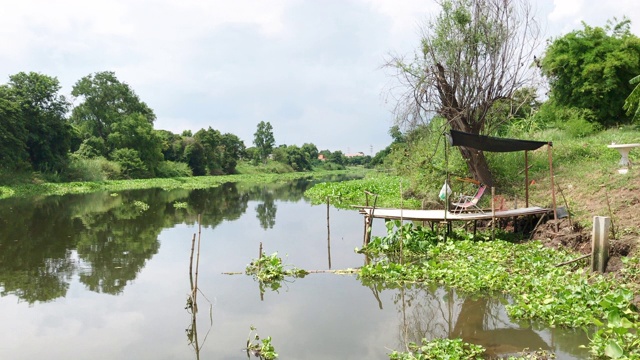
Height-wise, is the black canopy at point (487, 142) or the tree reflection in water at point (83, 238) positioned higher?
the black canopy at point (487, 142)

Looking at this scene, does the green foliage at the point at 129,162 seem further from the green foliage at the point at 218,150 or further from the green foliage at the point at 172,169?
the green foliage at the point at 218,150

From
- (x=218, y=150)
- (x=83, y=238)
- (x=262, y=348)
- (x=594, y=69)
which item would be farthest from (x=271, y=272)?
(x=218, y=150)

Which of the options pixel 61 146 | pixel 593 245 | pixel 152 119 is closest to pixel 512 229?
pixel 593 245

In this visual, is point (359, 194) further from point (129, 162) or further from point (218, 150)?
point (218, 150)

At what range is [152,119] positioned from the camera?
64250 millimetres

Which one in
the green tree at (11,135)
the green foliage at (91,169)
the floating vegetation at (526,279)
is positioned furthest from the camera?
the green foliage at (91,169)

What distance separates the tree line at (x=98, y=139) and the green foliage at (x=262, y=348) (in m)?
34.0

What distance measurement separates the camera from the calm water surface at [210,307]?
6863mm

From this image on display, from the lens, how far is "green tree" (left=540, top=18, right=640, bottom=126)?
2344 centimetres

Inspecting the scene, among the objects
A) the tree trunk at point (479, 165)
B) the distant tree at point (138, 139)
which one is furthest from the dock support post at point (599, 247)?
the distant tree at point (138, 139)

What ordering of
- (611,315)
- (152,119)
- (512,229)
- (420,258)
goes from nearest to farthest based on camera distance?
(611,315), (420,258), (512,229), (152,119)

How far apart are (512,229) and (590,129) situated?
531 inches

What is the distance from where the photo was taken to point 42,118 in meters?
39.0

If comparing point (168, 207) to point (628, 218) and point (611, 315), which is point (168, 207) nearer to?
point (628, 218)
